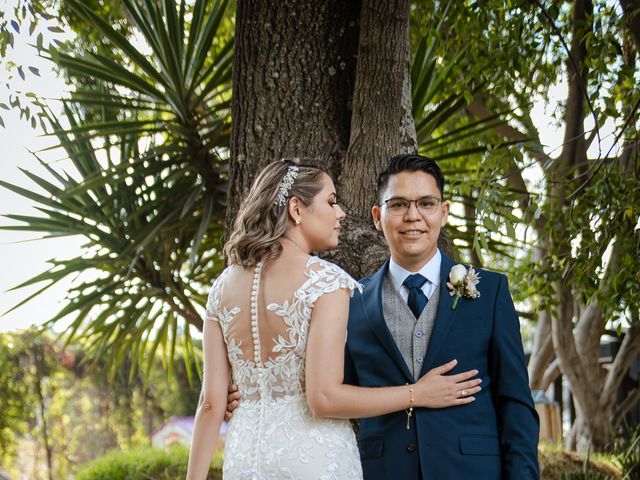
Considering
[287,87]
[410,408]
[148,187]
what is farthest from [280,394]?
[148,187]

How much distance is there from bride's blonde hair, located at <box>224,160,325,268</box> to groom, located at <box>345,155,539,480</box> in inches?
13.0

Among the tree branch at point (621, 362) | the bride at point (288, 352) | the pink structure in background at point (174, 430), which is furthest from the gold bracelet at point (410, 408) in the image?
the pink structure in background at point (174, 430)

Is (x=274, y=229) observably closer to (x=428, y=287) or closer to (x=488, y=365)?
(x=428, y=287)

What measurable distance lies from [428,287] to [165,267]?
414 centimetres

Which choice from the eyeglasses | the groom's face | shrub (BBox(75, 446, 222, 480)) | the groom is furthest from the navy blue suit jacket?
shrub (BBox(75, 446, 222, 480))

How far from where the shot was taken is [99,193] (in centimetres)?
691

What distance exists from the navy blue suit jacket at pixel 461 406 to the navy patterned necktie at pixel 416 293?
74mm

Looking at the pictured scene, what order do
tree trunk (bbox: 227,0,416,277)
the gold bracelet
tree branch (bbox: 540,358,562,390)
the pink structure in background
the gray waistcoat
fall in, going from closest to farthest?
1. the gold bracelet
2. the gray waistcoat
3. tree trunk (bbox: 227,0,416,277)
4. tree branch (bbox: 540,358,562,390)
5. the pink structure in background

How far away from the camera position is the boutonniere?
281cm

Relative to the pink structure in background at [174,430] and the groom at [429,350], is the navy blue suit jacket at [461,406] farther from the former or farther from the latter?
the pink structure in background at [174,430]

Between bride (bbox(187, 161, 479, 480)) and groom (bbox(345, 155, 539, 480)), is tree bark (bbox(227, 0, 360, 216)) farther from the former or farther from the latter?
bride (bbox(187, 161, 479, 480))

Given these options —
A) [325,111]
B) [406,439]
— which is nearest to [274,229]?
[406,439]

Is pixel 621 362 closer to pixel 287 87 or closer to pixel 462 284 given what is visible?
pixel 287 87

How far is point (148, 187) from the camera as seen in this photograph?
6.52m
